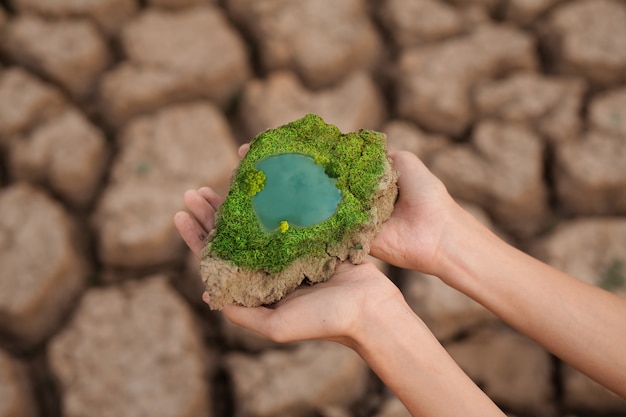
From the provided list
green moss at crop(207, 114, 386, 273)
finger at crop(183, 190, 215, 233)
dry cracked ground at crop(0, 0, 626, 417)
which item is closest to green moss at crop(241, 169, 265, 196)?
green moss at crop(207, 114, 386, 273)

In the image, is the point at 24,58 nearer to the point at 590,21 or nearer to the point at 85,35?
the point at 85,35

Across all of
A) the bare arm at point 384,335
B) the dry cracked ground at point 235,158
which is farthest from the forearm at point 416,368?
the dry cracked ground at point 235,158

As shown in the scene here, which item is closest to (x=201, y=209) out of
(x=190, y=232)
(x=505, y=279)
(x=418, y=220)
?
(x=190, y=232)

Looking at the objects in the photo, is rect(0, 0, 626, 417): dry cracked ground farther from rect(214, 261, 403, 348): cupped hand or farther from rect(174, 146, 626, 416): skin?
rect(214, 261, 403, 348): cupped hand

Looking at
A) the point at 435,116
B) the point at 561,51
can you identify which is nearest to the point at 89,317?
the point at 435,116

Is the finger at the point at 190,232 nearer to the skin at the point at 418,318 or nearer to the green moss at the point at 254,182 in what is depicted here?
the skin at the point at 418,318
